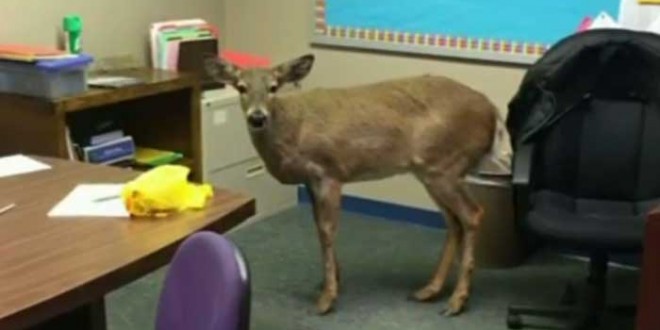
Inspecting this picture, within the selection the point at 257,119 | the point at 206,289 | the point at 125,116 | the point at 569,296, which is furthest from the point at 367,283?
the point at 206,289

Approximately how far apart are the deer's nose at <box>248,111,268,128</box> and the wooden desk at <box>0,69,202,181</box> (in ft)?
2.14

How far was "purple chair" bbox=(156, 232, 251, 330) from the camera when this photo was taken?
1.47 meters

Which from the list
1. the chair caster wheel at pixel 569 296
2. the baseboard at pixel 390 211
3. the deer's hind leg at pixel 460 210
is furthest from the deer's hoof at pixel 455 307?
the baseboard at pixel 390 211

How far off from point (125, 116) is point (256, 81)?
1.17 metres

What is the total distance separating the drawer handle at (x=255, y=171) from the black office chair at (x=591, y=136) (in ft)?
4.94

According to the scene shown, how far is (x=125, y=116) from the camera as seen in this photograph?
434cm

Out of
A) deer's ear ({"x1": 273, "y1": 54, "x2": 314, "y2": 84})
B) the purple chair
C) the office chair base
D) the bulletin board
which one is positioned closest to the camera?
the purple chair

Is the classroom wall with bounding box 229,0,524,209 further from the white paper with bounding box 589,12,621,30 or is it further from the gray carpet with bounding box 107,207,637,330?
the white paper with bounding box 589,12,621,30

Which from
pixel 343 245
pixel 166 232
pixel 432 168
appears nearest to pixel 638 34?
pixel 432 168

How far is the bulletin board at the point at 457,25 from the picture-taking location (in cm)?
403

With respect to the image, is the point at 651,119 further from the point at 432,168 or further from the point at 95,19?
the point at 95,19

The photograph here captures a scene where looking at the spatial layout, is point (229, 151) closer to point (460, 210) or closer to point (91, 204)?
point (460, 210)

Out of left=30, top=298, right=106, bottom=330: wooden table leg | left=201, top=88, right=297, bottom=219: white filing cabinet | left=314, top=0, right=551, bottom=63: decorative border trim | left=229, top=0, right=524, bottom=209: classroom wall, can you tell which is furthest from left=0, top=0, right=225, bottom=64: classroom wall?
left=30, top=298, right=106, bottom=330: wooden table leg

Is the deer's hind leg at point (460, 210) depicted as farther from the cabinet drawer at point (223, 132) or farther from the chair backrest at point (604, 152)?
the cabinet drawer at point (223, 132)
